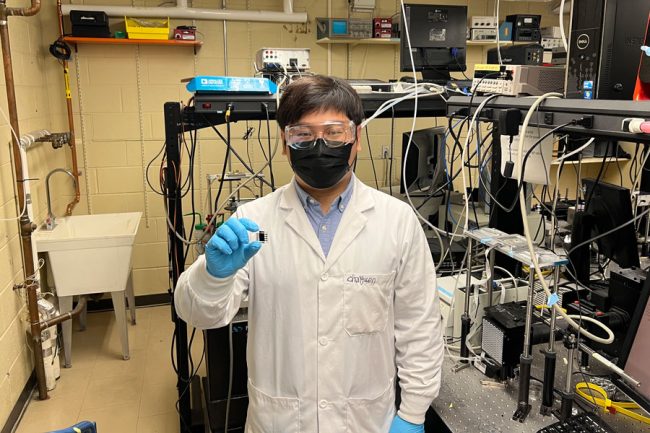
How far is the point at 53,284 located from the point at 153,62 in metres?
1.76

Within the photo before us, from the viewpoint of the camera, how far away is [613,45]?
1316 mm

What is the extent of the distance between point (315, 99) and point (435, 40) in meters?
1.43

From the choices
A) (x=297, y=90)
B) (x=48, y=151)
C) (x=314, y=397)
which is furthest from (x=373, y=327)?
(x=48, y=151)

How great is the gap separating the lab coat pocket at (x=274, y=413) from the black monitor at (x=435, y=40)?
168 centimetres

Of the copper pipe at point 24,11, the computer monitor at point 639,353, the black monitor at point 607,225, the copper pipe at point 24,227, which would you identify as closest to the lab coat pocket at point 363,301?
the computer monitor at point 639,353

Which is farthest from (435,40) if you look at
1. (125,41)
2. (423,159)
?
(125,41)

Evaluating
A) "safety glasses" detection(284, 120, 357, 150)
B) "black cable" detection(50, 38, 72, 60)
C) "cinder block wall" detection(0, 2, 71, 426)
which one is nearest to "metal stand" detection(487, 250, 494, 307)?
"safety glasses" detection(284, 120, 357, 150)

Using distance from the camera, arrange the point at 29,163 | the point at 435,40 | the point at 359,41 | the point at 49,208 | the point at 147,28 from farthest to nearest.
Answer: the point at 359,41 → the point at 147,28 → the point at 49,208 → the point at 29,163 → the point at 435,40

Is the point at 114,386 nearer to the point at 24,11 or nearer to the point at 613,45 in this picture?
the point at 24,11

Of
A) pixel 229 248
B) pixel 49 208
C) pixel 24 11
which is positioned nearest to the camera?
pixel 229 248

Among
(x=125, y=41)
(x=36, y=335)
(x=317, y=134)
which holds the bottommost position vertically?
(x=36, y=335)

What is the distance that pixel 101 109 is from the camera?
3.90 meters

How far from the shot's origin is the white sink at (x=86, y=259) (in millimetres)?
3078

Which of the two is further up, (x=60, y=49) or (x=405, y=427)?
(x=60, y=49)
